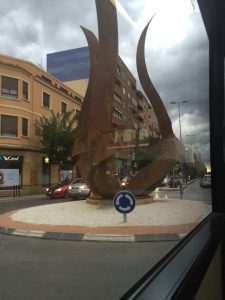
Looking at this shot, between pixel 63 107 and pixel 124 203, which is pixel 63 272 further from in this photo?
pixel 124 203

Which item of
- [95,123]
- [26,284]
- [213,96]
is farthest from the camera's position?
[95,123]

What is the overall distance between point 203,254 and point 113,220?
36.3 inches

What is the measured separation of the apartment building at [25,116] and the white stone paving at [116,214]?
0.91 metres

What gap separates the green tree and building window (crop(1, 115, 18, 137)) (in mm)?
140

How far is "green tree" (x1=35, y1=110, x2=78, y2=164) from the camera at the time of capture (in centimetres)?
163

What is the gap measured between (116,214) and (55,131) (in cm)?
110

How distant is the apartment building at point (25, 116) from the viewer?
1237 mm

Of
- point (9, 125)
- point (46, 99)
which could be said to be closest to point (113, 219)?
point (46, 99)

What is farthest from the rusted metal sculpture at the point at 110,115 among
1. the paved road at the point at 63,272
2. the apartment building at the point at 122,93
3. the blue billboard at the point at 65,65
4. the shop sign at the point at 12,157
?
the paved road at the point at 63,272

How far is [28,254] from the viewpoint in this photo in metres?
1.45

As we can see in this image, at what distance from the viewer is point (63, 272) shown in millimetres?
1228

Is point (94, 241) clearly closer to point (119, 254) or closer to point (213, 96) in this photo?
point (119, 254)

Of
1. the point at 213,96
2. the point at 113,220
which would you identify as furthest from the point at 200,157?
the point at 113,220

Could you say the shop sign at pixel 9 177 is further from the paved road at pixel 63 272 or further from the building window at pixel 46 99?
the building window at pixel 46 99
